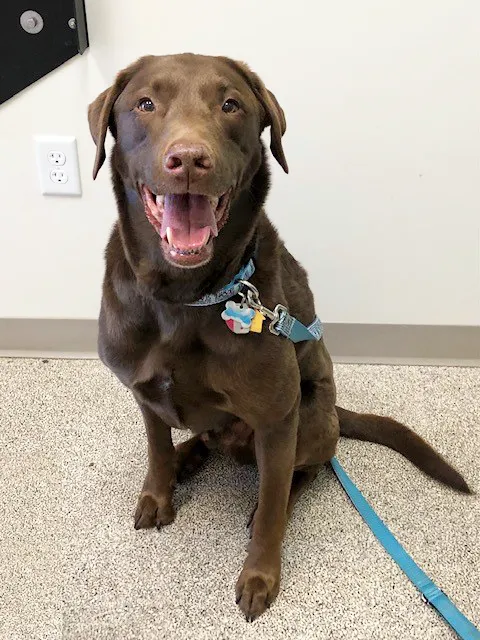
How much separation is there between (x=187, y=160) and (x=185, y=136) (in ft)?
0.16

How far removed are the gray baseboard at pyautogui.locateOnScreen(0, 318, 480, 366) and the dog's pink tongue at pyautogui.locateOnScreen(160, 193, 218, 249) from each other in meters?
0.98

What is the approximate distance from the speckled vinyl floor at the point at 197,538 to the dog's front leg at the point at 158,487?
0.03 m

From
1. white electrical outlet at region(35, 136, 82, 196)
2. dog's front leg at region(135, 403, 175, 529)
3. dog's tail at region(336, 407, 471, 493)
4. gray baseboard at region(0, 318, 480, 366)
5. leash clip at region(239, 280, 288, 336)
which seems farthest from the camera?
gray baseboard at region(0, 318, 480, 366)

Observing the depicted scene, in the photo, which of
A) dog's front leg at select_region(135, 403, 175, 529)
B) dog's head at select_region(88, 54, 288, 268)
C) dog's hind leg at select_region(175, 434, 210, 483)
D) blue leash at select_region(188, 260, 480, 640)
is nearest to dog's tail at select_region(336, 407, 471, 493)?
blue leash at select_region(188, 260, 480, 640)

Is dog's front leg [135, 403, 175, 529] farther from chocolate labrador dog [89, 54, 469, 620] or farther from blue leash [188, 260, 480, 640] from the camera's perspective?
blue leash [188, 260, 480, 640]

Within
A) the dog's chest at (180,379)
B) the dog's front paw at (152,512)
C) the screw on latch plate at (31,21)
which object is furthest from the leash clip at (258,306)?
the screw on latch plate at (31,21)

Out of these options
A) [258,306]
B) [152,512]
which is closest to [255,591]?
[152,512]

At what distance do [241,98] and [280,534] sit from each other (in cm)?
78

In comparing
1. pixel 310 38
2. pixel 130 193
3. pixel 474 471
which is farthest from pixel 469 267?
pixel 130 193

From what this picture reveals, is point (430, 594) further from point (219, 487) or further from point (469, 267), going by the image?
point (469, 267)

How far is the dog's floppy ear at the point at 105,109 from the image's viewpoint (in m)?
0.92

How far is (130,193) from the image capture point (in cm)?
94

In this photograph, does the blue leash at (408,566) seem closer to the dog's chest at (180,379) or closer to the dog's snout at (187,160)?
the dog's chest at (180,379)

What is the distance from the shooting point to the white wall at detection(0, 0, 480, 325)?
1391 millimetres
